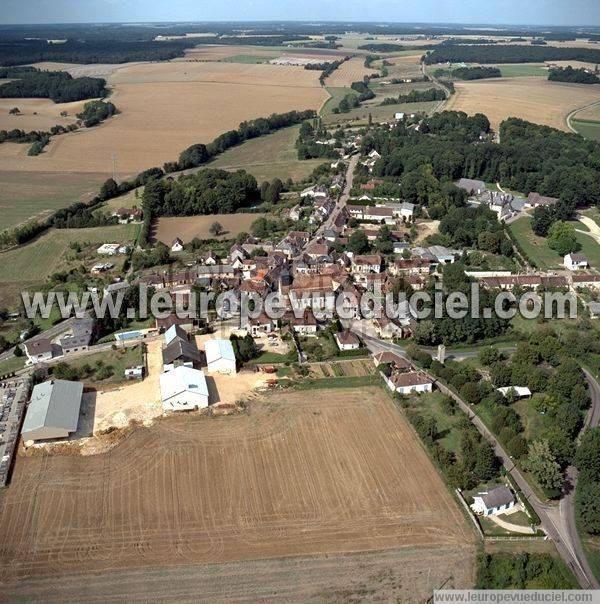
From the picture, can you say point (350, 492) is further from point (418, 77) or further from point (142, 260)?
point (418, 77)

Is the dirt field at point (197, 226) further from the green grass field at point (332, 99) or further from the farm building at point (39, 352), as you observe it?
the green grass field at point (332, 99)

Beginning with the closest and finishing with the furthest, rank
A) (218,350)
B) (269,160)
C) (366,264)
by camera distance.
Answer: (218,350), (366,264), (269,160)

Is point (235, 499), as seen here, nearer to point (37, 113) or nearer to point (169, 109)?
point (169, 109)

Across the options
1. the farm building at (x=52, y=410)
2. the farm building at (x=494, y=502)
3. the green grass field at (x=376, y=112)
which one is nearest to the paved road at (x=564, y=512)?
the farm building at (x=494, y=502)

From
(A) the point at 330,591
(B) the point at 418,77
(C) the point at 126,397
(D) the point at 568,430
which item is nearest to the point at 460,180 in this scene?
(D) the point at 568,430

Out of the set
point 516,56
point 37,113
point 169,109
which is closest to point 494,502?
point 169,109

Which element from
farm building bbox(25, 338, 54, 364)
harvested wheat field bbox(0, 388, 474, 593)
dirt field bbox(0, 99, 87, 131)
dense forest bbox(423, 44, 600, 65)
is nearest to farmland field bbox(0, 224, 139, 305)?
farm building bbox(25, 338, 54, 364)
